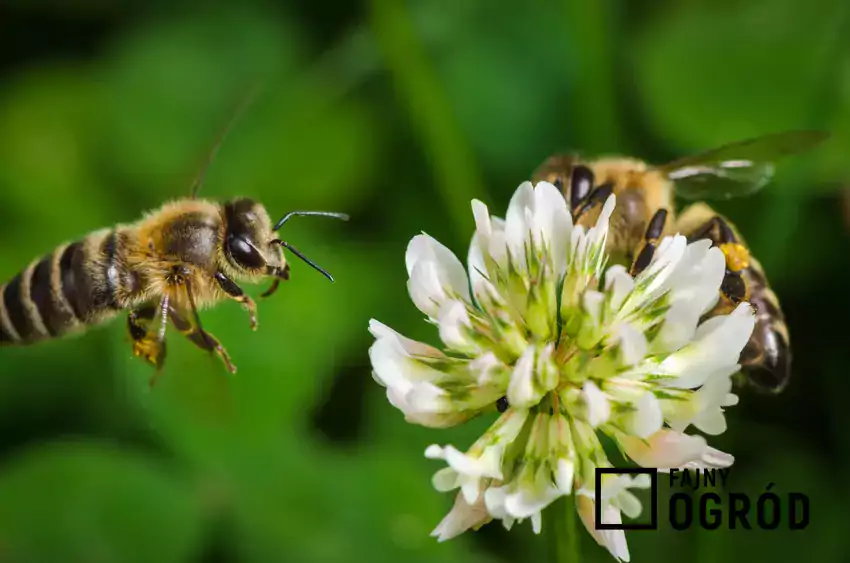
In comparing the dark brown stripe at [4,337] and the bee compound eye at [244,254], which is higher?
the bee compound eye at [244,254]

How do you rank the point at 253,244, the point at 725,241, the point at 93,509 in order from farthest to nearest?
the point at 93,509 → the point at 253,244 → the point at 725,241

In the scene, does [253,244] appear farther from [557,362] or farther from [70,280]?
[557,362]

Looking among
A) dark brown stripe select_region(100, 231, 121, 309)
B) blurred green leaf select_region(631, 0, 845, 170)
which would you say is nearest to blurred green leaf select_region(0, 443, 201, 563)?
dark brown stripe select_region(100, 231, 121, 309)

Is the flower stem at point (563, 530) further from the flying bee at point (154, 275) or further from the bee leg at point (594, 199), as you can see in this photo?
the flying bee at point (154, 275)

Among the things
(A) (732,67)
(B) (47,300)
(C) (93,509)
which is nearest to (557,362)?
(B) (47,300)

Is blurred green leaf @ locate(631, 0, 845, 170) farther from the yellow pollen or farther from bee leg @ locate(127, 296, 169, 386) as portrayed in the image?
bee leg @ locate(127, 296, 169, 386)

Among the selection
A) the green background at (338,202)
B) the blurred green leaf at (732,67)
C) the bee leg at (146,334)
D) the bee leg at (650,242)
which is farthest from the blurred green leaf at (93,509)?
the blurred green leaf at (732,67)
